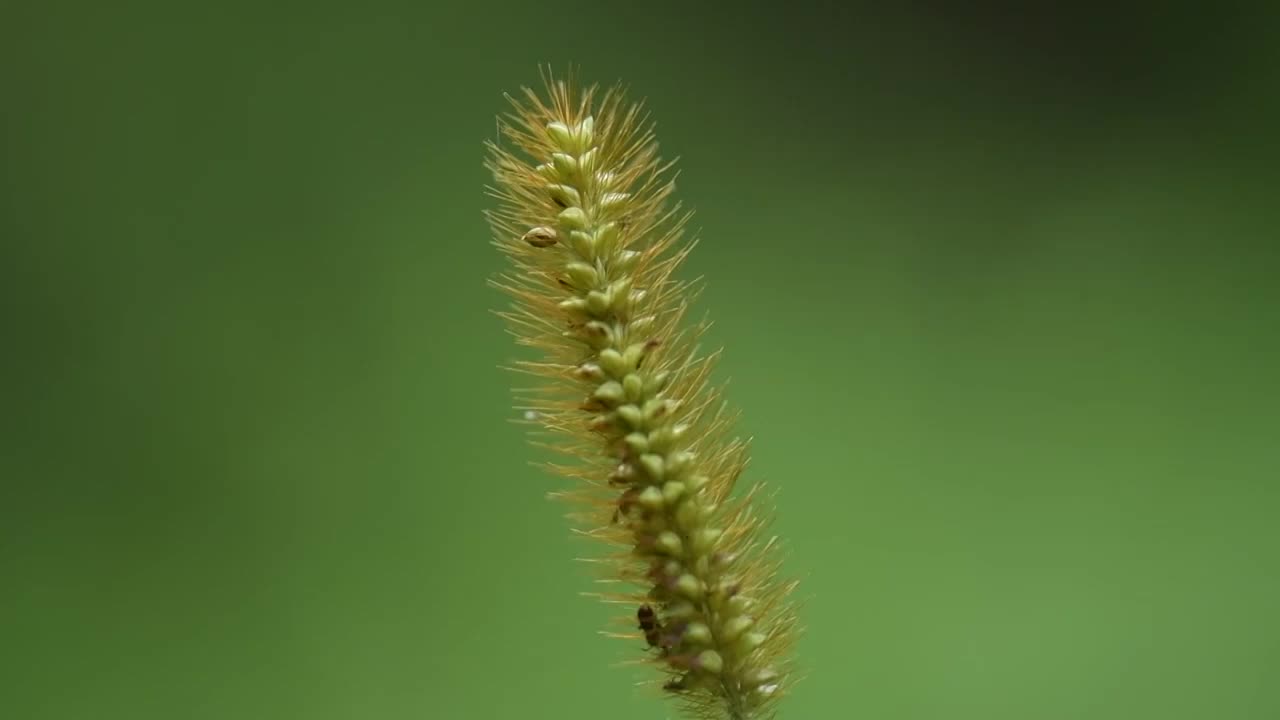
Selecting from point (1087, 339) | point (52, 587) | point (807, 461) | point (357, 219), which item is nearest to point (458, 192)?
point (357, 219)

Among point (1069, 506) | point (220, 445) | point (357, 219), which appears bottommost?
point (1069, 506)

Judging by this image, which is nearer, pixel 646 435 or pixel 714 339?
pixel 646 435

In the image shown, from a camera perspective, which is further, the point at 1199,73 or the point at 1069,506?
the point at 1199,73

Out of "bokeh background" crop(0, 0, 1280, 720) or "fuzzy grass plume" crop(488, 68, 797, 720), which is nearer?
"fuzzy grass plume" crop(488, 68, 797, 720)

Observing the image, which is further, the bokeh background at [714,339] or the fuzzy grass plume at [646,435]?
the bokeh background at [714,339]

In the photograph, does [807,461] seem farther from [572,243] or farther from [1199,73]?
[572,243]
